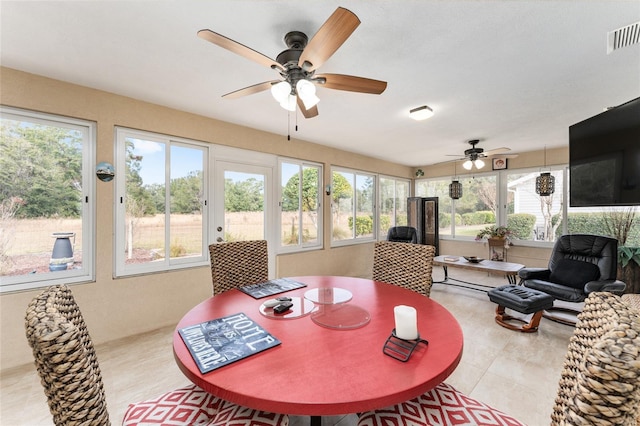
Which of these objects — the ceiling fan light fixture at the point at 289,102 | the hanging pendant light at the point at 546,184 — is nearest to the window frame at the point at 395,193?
the hanging pendant light at the point at 546,184

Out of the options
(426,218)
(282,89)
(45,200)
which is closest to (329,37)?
(282,89)

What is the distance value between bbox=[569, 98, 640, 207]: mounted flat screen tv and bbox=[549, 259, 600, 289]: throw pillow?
43.7 inches

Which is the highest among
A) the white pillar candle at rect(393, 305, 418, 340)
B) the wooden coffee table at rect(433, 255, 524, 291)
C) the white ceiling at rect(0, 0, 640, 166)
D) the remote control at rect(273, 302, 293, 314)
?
the white ceiling at rect(0, 0, 640, 166)

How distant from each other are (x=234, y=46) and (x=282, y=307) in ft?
4.69

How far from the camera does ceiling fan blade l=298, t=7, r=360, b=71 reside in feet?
3.61

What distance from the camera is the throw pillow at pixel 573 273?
120 inches

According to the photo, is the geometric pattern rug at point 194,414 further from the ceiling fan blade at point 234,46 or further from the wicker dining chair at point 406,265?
the ceiling fan blade at point 234,46

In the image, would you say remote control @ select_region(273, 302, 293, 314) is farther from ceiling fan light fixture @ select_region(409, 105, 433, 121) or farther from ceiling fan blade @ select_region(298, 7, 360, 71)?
ceiling fan light fixture @ select_region(409, 105, 433, 121)

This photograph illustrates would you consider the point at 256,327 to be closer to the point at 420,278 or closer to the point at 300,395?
the point at 300,395

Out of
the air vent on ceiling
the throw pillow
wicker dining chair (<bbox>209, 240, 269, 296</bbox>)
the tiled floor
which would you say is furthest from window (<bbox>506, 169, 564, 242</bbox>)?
wicker dining chair (<bbox>209, 240, 269, 296</bbox>)

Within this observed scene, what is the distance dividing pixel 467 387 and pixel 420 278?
0.94m

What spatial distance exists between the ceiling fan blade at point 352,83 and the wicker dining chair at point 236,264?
4.63 ft

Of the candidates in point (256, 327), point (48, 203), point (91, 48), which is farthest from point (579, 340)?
point (48, 203)

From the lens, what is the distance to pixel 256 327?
1166 mm
